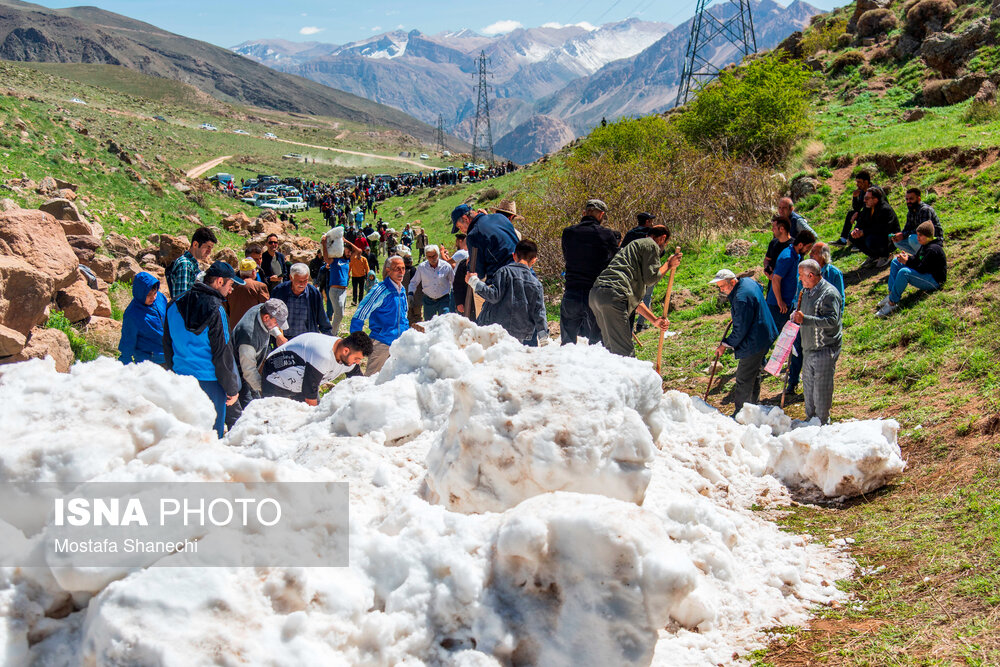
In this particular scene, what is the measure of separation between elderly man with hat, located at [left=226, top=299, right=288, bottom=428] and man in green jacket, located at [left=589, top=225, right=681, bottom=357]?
300 centimetres

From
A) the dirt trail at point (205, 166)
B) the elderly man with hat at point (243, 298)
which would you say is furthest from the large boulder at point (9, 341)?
the dirt trail at point (205, 166)

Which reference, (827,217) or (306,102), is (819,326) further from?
(306,102)

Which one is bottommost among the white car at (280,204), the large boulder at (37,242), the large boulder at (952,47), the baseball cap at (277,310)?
the baseball cap at (277,310)

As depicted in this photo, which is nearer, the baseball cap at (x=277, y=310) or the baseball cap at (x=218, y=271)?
the baseball cap at (x=218, y=271)

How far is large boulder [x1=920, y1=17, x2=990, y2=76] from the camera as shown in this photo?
1952 centimetres

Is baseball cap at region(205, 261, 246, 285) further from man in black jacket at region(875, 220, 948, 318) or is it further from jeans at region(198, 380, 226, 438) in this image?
man in black jacket at region(875, 220, 948, 318)

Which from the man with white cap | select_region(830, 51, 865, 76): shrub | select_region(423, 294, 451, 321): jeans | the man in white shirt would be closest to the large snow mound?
the man in white shirt

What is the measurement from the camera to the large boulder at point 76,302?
376 inches

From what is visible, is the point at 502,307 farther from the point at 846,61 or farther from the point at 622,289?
the point at 846,61

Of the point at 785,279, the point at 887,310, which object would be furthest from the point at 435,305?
the point at 887,310

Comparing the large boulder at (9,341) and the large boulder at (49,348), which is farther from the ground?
the large boulder at (9,341)

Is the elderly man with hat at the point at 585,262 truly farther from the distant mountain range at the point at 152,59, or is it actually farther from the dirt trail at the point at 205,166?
the distant mountain range at the point at 152,59

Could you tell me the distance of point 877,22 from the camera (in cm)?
2705

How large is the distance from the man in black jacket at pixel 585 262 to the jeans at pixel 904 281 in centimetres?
381
